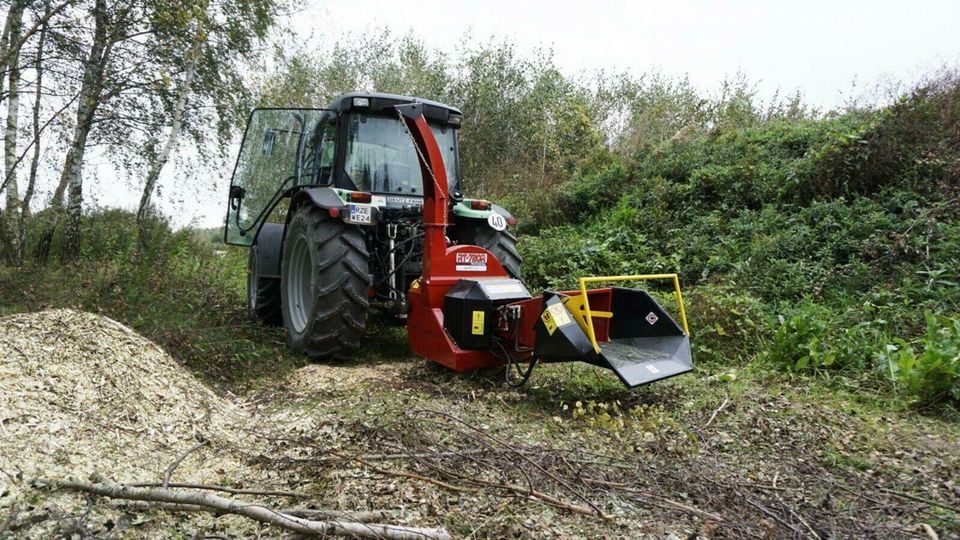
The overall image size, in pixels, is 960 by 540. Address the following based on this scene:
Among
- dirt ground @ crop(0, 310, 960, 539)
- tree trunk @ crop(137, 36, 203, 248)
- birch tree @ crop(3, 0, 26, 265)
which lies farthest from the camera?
tree trunk @ crop(137, 36, 203, 248)

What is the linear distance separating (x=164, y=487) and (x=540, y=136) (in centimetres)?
1227

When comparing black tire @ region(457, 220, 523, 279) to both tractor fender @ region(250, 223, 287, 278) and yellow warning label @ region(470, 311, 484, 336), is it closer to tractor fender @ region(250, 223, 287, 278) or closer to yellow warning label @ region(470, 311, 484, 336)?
yellow warning label @ region(470, 311, 484, 336)

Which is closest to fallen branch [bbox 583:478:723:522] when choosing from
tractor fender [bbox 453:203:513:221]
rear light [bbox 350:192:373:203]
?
rear light [bbox 350:192:373:203]

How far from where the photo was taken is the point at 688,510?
2.29 metres

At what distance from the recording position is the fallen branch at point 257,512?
1.99m

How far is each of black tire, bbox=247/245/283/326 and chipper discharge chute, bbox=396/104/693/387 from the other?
217 centimetres

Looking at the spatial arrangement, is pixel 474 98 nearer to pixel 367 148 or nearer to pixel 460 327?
pixel 367 148

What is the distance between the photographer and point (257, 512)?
81.0 inches

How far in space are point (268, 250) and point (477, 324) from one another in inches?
A: 111

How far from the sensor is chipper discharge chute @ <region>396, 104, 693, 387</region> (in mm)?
3570

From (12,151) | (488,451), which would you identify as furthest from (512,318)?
(12,151)

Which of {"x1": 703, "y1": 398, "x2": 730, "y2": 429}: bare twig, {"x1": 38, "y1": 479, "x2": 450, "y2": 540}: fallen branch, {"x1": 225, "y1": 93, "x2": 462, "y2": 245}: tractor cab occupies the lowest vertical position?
{"x1": 38, "y1": 479, "x2": 450, "y2": 540}: fallen branch

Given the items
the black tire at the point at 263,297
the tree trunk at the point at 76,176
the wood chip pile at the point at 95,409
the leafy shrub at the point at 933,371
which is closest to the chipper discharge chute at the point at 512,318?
the leafy shrub at the point at 933,371

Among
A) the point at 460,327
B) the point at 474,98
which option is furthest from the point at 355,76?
the point at 460,327
